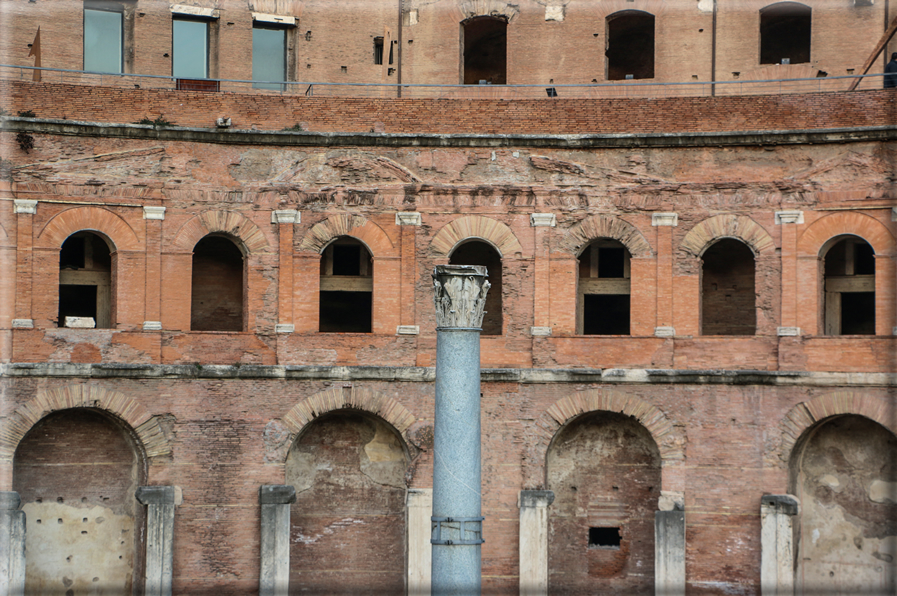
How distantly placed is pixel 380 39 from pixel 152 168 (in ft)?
19.0

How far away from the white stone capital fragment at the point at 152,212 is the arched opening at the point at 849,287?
408 inches

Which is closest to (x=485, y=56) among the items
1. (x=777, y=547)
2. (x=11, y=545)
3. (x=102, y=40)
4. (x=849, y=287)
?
(x=102, y=40)

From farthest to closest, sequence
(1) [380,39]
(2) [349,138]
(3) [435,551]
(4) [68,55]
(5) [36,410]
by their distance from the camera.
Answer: (1) [380,39]
(4) [68,55]
(2) [349,138]
(5) [36,410]
(3) [435,551]

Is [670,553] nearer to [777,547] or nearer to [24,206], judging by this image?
[777,547]

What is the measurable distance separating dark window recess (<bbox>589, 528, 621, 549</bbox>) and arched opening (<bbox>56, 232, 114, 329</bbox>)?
832 centimetres

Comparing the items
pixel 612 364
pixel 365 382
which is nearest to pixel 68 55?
pixel 365 382

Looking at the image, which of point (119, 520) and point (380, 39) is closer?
point (119, 520)

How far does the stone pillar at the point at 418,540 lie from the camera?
1669cm

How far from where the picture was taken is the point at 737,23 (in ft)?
65.9

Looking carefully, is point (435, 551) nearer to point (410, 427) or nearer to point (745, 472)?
point (410, 427)

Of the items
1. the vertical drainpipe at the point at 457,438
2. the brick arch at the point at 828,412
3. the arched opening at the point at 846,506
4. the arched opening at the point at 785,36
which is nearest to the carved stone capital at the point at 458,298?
the vertical drainpipe at the point at 457,438

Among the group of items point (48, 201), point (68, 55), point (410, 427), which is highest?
point (68, 55)

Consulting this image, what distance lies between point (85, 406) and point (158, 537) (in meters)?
2.21

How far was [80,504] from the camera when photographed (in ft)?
54.6
